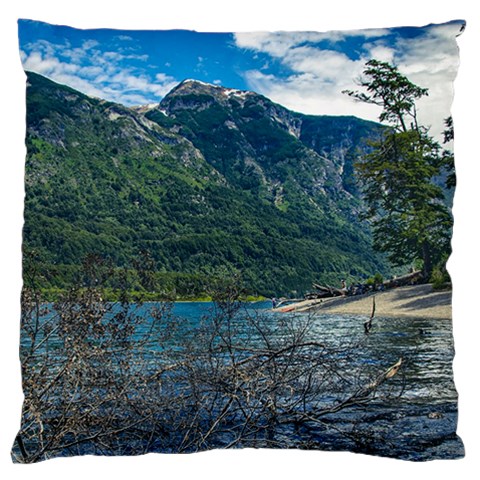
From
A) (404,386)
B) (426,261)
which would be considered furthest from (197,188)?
(404,386)

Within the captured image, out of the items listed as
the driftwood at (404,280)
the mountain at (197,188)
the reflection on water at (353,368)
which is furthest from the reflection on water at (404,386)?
the mountain at (197,188)

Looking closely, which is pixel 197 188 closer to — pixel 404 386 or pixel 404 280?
pixel 404 280

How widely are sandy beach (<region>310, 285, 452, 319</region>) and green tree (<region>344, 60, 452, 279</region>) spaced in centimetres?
19

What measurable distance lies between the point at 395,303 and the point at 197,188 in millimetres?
2109

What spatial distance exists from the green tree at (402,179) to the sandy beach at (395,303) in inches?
7.6

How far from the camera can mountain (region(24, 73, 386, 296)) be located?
555 centimetres

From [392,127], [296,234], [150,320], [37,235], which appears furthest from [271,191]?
[37,235]

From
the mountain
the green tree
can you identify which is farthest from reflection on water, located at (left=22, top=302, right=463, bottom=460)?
the green tree

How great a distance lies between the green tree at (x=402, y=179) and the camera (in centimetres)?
557

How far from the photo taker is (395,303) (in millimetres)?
6059

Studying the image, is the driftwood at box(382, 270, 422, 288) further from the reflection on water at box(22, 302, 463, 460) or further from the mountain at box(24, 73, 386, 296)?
the reflection on water at box(22, 302, 463, 460)

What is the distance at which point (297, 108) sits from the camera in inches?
233

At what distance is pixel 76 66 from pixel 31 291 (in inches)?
78.2

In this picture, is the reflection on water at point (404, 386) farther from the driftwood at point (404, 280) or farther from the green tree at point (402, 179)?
the green tree at point (402, 179)
